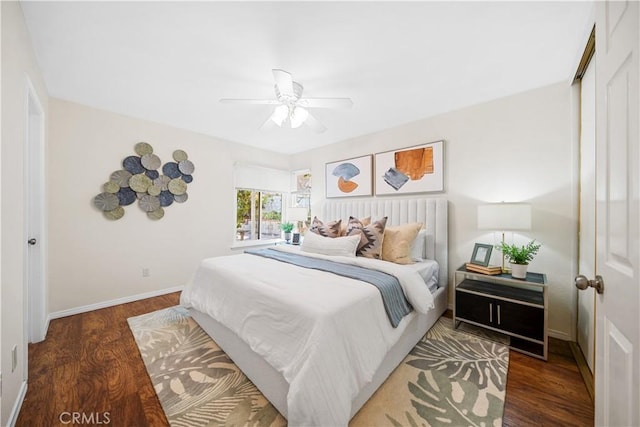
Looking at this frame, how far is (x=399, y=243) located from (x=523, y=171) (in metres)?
1.47

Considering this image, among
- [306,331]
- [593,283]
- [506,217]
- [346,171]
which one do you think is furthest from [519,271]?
[346,171]

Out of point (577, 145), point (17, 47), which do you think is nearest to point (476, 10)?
point (577, 145)

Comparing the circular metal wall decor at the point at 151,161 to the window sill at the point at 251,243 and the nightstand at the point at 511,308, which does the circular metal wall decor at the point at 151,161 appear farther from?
the nightstand at the point at 511,308

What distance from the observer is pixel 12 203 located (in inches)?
54.2

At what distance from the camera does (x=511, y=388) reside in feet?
5.46

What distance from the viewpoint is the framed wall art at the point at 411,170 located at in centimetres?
309

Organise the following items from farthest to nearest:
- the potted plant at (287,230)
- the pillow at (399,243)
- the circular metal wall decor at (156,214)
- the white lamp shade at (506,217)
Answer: the potted plant at (287,230) < the circular metal wall decor at (156,214) < the pillow at (399,243) < the white lamp shade at (506,217)

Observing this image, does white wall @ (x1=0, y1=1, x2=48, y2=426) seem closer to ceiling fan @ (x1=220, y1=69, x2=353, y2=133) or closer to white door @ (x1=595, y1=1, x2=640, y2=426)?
ceiling fan @ (x1=220, y1=69, x2=353, y2=133)

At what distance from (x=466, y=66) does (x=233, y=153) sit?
3553mm

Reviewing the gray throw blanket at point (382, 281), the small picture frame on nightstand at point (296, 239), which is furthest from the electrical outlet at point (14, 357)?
the small picture frame on nightstand at point (296, 239)

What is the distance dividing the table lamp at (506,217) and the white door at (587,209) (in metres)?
0.38

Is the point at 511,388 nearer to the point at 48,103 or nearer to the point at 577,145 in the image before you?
the point at 577,145

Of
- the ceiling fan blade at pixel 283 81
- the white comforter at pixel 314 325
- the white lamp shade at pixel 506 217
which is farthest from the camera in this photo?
the white lamp shade at pixel 506 217

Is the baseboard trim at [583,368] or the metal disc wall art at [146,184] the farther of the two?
the metal disc wall art at [146,184]
